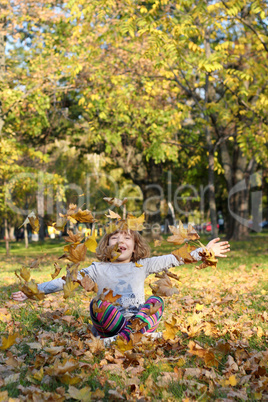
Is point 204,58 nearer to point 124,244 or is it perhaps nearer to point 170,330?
point 124,244

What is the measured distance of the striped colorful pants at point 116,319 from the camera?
3.34m

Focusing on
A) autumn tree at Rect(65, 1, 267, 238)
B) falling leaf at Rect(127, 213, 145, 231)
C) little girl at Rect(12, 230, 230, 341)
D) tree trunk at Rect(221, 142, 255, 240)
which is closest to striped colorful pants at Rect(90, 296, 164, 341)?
little girl at Rect(12, 230, 230, 341)

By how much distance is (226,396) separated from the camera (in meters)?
2.54

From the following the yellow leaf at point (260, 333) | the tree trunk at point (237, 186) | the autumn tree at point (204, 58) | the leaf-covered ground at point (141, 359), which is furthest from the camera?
the tree trunk at point (237, 186)

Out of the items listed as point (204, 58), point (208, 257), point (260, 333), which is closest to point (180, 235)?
point (208, 257)

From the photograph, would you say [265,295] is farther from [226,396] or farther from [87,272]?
[226,396]

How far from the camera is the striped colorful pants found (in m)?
3.34

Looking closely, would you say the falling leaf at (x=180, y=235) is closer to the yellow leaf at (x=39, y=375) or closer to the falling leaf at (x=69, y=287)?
the falling leaf at (x=69, y=287)

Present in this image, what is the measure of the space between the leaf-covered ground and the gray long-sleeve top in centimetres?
42

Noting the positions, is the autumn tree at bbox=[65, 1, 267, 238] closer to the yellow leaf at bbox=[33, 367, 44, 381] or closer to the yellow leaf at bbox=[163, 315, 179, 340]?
the yellow leaf at bbox=[163, 315, 179, 340]

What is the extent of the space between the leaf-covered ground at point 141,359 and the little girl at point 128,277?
0.15 metres

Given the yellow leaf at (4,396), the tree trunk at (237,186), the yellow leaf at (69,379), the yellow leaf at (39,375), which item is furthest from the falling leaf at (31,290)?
the tree trunk at (237,186)

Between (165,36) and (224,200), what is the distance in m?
28.0

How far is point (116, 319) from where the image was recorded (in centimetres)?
339
